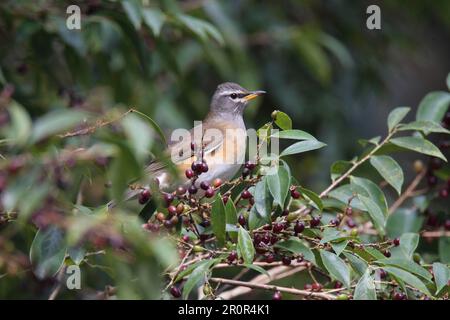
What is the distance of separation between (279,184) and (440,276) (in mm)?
814

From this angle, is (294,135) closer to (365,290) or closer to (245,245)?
(245,245)

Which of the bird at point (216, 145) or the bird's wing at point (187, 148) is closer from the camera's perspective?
the bird at point (216, 145)

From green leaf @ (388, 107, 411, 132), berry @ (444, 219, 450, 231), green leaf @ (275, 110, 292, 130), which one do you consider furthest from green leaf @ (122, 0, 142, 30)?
berry @ (444, 219, 450, 231)

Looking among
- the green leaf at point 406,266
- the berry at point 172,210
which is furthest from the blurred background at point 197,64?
the green leaf at point 406,266

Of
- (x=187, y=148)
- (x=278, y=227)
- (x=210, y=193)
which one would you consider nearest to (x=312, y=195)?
(x=278, y=227)

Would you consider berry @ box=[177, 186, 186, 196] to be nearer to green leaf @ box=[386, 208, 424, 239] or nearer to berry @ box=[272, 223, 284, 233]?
berry @ box=[272, 223, 284, 233]

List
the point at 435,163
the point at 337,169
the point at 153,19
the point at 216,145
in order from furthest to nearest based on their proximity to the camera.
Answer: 1. the point at 216,145
2. the point at 435,163
3. the point at 153,19
4. the point at 337,169

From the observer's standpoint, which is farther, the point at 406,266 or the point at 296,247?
the point at 296,247

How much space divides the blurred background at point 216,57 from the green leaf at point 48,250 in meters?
1.09

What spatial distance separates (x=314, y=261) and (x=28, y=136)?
1.66 m

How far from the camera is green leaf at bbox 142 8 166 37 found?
168 inches

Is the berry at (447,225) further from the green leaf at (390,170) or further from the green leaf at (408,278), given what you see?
the green leaf at (408,278)

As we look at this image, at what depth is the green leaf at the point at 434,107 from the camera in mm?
4281

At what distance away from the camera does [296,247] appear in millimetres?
3260
